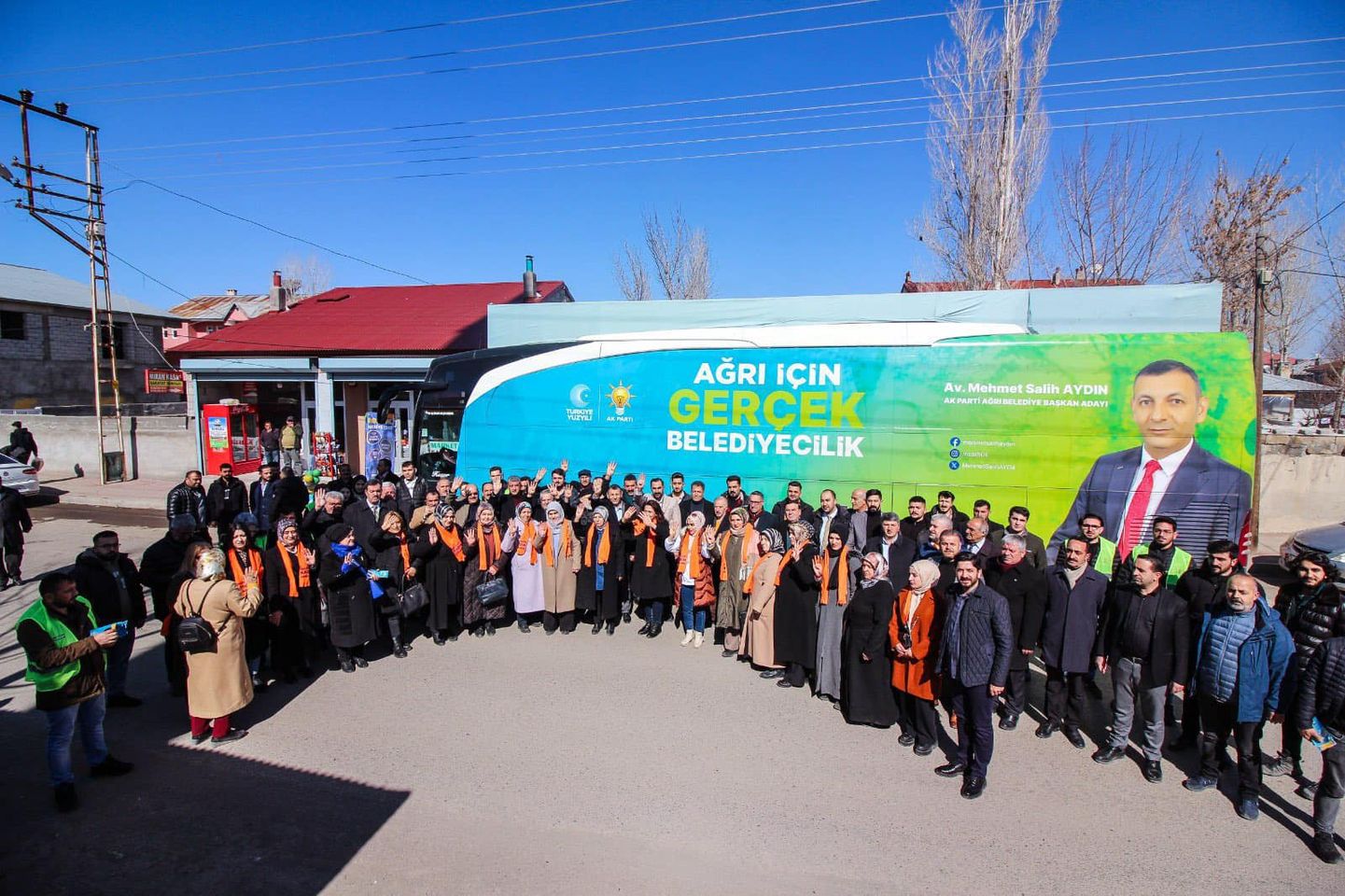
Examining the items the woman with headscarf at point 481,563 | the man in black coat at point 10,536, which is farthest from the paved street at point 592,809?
the man in black coat at point 10,536

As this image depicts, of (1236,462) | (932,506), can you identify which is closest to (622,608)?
(932,506)

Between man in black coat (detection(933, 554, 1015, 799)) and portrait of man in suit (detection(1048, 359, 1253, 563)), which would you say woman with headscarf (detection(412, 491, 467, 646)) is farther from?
portrait of man in suit (detection(1048, 359, 1253, 563))

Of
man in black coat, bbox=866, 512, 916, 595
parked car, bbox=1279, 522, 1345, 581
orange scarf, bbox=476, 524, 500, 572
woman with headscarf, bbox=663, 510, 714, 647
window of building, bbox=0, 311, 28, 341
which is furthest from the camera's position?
window of building, bbox=0, 311, 28, 341

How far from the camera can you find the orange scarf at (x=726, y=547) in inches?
277

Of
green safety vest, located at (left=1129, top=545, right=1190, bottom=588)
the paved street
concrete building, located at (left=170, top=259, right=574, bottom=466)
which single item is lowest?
the paved street

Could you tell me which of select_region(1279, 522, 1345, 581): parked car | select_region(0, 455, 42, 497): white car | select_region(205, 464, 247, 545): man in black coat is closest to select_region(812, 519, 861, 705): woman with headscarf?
select_region(1279, 522, 1345, 581): parked car

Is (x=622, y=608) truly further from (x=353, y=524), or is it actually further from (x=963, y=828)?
(x=963, y=828)

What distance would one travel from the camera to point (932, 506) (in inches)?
311

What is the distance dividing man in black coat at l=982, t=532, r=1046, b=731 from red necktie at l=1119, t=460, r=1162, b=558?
236 centimetres

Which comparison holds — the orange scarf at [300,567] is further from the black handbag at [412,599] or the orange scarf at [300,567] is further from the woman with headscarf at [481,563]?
the woman with headscarf at [481,563]

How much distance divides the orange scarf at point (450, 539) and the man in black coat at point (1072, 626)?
552 centimetres

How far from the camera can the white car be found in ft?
51.5

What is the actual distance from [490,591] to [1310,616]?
6808 mm

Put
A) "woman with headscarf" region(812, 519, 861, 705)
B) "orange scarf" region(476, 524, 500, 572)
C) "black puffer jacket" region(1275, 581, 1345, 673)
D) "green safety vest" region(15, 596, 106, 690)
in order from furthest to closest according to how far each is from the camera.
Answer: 1. "orange scarf" region(476, 524, 500, 572)
2. "woman with headscarf" region(812, 519, 861, 705)
3. "black puffer jacket" region(1275, 581, 1345, 673)
4. "green safety vest" region(15, 596, 106, 690)
